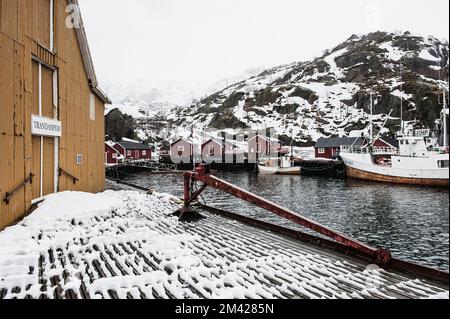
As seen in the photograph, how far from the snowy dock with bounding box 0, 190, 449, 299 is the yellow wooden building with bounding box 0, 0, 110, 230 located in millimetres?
1680

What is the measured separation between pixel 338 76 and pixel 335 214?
400 ft

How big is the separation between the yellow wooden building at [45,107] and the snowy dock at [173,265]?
5.51ft

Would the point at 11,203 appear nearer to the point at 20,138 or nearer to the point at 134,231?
the point at 20,138

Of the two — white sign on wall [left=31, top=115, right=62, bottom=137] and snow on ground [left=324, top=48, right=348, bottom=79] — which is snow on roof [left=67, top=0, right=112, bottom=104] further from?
snow on ground [left=324, top=48, right=348, bottom=79]

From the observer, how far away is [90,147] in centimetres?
1599

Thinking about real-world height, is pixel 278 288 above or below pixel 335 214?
above

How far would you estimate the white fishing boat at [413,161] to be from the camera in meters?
2.49

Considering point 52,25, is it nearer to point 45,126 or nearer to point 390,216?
point 45,126

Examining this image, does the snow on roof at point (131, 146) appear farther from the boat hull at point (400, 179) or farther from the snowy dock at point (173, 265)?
the boat hull at point (400, 179)

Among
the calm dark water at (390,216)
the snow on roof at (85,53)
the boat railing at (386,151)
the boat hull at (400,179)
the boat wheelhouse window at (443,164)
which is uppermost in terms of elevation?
the snow on roof at (85,53)

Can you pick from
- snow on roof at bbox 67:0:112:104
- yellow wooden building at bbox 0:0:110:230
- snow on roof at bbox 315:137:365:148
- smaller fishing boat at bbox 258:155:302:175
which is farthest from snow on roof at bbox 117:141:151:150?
snow on roof at bbox 67:0:112:104


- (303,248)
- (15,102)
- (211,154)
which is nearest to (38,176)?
(15,102)

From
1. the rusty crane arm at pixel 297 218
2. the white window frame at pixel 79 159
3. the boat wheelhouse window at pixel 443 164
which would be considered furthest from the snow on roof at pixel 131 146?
the boat wheelhouse window at pixel 443 164

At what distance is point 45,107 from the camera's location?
38.1ft
